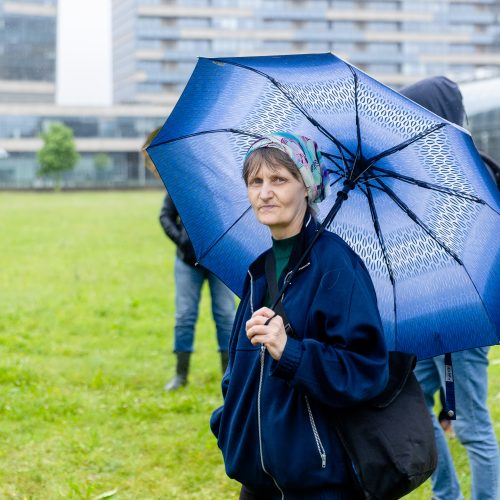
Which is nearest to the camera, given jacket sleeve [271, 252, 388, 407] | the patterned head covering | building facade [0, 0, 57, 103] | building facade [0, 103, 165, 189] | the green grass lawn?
jacket sleeve [271, 252, 388, 407]

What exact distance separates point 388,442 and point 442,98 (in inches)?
73.8

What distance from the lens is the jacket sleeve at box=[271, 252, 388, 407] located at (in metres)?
2.40

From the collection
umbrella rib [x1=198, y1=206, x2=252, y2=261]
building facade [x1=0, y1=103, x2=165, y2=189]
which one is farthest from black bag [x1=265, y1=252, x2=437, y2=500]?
building facade [x1=0, y1=103, x2=165, y2=189]

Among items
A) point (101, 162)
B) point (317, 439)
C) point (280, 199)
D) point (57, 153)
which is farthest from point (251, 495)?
point (101, 162)

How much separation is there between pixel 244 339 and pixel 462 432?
1.55 metres

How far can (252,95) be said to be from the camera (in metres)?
3.11

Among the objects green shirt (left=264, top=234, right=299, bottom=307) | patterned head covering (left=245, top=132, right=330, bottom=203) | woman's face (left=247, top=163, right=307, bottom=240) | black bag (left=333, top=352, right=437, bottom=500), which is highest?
patterned head covering (left=245, top=132, right=330, bottom=203)

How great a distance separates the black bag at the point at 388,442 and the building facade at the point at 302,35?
92521 mm

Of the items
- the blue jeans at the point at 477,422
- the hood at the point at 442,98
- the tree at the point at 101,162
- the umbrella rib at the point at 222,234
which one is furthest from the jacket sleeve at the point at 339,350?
the tree at the point at 101,162

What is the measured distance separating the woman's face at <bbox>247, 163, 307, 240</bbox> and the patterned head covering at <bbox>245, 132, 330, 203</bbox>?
0.03m

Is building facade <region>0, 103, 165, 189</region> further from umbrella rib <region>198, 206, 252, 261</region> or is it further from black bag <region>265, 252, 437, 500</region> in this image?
black bag <region>265, 252, 437, 500</region>

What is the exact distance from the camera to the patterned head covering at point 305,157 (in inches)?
103

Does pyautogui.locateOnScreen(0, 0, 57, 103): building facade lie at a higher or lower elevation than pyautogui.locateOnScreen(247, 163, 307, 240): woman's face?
higher

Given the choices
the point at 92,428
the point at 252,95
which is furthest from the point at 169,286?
the point at 252,95
